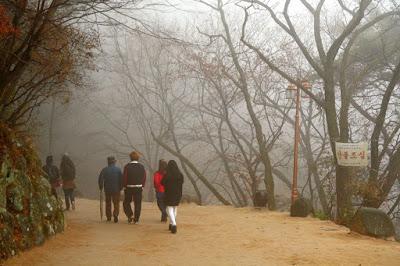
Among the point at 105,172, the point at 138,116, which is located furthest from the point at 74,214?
the point at 138,116

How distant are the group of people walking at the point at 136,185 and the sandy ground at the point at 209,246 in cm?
45

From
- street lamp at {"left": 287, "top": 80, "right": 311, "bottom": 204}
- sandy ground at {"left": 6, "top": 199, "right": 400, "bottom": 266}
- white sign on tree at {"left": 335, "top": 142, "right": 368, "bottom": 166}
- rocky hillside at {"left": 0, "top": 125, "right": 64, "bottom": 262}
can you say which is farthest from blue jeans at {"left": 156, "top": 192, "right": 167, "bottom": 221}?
white sign on tree at {"left": 335, "top": 142, "right": 368, "bottom": 166}

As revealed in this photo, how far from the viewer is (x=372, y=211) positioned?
10945 mm

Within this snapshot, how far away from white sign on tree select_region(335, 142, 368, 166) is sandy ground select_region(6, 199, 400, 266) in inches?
74.8

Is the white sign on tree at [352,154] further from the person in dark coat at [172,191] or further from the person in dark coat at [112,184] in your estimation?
the person in dark coat at [112,184]

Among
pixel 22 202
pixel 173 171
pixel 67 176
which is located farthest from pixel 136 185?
pixel 67 176

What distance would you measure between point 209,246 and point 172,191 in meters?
1.96

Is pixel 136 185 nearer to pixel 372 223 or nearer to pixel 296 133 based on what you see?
pixel 372 223

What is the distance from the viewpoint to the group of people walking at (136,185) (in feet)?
Result: 36.2

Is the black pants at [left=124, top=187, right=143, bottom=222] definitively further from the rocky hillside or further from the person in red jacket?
the rocky hillside

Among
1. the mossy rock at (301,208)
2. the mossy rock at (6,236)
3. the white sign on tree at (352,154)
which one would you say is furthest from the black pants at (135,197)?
the white sign on tree at (352,154)

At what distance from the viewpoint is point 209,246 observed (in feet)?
31.1

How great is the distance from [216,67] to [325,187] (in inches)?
301

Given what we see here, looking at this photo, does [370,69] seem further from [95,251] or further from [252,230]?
[95,251]
